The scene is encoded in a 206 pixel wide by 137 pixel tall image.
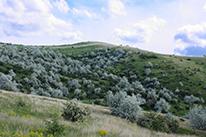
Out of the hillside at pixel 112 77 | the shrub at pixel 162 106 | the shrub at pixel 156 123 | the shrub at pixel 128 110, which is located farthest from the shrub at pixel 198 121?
the shrub at pixel 162 106

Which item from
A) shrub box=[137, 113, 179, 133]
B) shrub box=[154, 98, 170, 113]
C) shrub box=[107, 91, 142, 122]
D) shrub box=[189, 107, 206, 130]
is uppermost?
shrub box=[107, 91, 142, 122]

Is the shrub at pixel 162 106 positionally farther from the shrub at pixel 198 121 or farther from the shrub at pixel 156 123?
the shrub at pixel 156 123

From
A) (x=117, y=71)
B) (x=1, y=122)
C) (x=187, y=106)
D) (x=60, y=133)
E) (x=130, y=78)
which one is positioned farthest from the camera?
(x=117, y=71)

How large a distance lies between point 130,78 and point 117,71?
1021 cm

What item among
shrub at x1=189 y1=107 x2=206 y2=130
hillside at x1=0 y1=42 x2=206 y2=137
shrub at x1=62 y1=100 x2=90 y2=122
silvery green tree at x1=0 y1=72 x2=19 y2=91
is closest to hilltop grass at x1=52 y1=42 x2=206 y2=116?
hillside at x1=0 y1=42 x2=206 y2=137

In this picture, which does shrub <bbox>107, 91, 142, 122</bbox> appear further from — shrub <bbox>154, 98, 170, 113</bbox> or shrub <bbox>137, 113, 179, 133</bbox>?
shrub <bbox>154, 98, 170, 113</bbox>

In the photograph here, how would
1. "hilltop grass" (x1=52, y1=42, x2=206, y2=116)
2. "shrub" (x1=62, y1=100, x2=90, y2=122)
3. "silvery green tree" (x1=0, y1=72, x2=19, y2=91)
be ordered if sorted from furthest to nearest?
1. "hilltop grass" (x1=52, y1=42, x2=206, y2=116)
2. "silvery green tree" (x1=0, y1=72, x2=19, y2=91)
3. "shrub" (x1=62, y1=100, x2=90, y2=122)

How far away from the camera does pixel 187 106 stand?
91875mm

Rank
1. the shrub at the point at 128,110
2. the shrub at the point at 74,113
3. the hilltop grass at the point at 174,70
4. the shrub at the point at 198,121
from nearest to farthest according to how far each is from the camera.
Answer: the shrub at the point at 74,113 < the shrub at the point at 128,110 < the shrub at the point at 198,121 < the hilltop grass at the point at 174,70

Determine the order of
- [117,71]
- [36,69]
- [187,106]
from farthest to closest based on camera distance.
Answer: [117,71] → [36,69] → [187,106]

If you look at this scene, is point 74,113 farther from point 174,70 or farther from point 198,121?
point 174,70

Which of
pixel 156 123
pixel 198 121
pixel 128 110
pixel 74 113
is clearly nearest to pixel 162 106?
pixel 198 121

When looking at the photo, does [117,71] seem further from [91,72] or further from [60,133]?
[60,133]

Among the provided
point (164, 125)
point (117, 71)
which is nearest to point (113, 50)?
point (117, 71)
